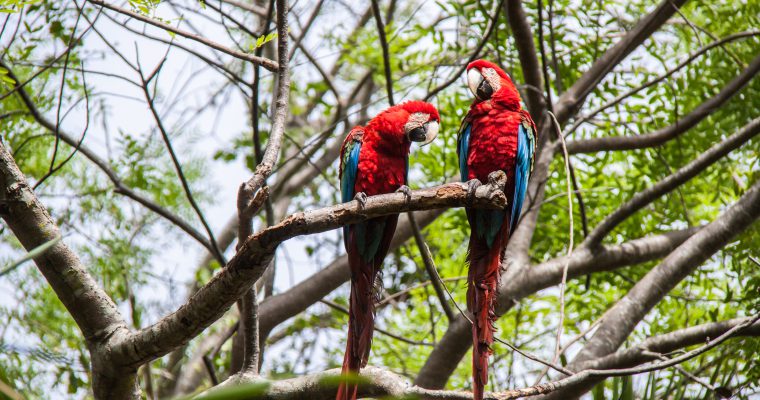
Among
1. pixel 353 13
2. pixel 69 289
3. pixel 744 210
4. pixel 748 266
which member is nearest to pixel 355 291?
pixel 69 289

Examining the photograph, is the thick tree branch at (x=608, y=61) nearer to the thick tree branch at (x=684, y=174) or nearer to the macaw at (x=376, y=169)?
the thick tree branch at (x=684, y=174)

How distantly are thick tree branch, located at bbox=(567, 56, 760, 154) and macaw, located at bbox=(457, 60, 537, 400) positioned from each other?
1.27 meters

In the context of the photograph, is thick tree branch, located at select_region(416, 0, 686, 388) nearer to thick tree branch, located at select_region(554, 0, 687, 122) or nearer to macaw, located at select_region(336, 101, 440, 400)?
thick tree branch, located at select_region(554, 0, 687, 122)

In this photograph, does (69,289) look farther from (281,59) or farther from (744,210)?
(744,210)

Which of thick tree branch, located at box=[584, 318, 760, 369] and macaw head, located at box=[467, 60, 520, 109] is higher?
macaw head, located at box=[467, 60, 520, 109]

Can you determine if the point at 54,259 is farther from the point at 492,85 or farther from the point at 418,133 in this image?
the point at 492,85

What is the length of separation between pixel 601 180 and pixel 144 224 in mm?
3261

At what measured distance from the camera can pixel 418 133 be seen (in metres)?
2.70

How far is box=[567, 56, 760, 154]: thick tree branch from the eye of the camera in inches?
144

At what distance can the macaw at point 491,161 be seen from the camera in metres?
2.46

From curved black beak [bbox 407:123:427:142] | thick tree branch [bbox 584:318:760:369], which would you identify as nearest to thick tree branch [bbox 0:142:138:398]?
curved black beak [bbox 407:123:427:142]

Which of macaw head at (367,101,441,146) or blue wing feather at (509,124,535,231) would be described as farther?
macaw head at (367,101,441,146)

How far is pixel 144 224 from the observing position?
16.7 feet

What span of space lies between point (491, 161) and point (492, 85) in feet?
1.15
